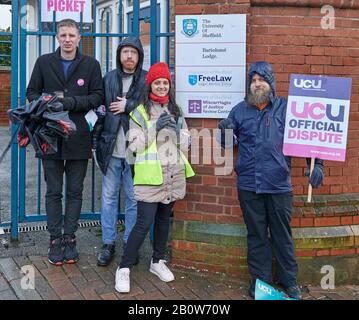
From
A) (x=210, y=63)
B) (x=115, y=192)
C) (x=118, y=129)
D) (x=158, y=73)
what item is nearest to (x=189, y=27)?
(x=210, y=63)

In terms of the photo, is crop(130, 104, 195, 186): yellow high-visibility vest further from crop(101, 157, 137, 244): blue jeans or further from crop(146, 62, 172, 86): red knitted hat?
crop(101, 157, 137, 244): blue jeans

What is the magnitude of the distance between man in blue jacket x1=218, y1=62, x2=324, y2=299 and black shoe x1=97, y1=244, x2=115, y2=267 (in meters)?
1.25

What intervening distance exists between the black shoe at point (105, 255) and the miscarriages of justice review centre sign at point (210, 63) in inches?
54.6

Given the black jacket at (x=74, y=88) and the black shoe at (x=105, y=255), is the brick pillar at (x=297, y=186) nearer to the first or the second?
the black shoe at (x=105, y=255)

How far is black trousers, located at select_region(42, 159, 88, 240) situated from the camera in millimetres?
4281

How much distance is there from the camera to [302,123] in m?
3.65

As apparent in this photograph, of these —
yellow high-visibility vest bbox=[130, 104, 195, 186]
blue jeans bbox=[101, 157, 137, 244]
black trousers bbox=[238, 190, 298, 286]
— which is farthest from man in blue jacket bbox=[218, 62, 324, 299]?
blue jeans bbox=[101, 157, 137, 244]

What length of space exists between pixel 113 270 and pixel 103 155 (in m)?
1.00

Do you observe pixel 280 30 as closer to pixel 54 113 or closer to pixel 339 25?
pixel 339 25

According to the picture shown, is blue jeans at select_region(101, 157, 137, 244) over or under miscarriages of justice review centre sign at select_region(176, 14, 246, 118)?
under

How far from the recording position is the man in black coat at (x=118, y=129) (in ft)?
13.7

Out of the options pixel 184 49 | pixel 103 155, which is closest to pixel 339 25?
pixel 184 49

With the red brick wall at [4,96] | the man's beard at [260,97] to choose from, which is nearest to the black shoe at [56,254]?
the man's beard at [260,97]

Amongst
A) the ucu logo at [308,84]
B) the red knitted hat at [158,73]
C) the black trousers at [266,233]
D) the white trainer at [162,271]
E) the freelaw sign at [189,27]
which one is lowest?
the white trainer at [162,271]
